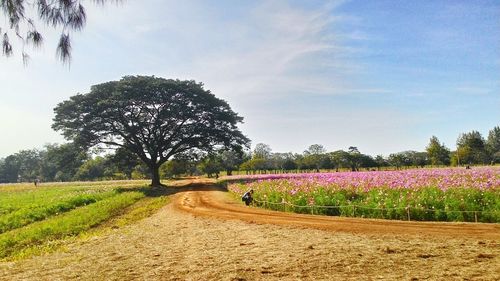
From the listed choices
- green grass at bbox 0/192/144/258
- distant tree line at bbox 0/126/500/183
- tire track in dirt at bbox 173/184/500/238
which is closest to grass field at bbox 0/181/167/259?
green grass at bbox 0/192/144/258

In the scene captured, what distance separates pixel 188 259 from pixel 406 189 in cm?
1286

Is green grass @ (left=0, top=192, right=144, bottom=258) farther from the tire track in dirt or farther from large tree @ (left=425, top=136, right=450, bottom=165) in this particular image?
large tree @ (left=425, top=136, right=450, bottom=165)

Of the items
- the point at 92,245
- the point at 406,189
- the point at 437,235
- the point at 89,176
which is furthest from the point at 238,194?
the point at 89,176

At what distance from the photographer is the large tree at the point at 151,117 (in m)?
44.8

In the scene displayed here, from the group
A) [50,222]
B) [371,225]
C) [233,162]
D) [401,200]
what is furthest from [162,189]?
[233,162]

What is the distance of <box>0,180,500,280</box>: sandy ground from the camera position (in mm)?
8102

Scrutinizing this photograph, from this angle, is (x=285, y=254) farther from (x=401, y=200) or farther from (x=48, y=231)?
(x=48, y=231)

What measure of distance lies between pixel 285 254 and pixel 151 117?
41.2 m

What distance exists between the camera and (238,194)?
2931 cm

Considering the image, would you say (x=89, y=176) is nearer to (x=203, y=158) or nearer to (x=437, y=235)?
(x=203, y=158)

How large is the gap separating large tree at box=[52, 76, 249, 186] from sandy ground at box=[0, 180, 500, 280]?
33.4 m

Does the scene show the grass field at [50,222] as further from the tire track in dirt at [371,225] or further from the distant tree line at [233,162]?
the distant tree line at [233,162]

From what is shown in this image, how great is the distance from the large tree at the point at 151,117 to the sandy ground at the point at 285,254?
33.4m

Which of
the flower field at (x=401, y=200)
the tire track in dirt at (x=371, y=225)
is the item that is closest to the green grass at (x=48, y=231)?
the tire track in dirt at (x=371, y=225)
